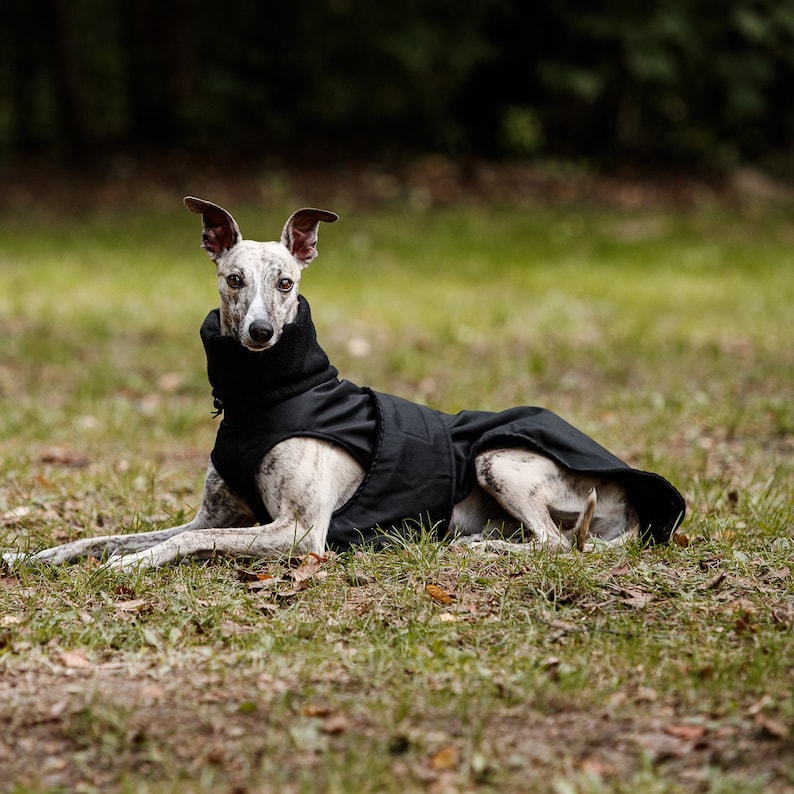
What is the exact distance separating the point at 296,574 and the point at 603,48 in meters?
17.2

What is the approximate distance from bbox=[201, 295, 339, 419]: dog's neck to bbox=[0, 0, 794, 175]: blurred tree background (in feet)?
51.6

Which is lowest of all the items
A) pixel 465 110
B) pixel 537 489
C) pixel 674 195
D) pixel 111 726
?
pixel 111 726

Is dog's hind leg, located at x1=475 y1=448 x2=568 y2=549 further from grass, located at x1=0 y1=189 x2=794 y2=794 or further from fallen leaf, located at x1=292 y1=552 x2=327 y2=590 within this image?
fallen leaf, located at x1=292 y1=552 x2=327 y2=590

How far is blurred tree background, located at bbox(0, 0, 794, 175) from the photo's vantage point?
1991cm

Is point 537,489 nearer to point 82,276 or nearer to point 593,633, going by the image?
point 593,633

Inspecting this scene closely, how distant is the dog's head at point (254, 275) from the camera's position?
455 cm

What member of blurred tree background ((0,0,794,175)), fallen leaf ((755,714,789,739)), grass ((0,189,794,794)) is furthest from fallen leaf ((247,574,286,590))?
blurred tree background ((0,0,794,175))

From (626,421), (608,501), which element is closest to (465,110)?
(626,421)

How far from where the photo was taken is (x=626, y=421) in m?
7.73

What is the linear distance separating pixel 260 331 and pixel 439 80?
19140 millimetres

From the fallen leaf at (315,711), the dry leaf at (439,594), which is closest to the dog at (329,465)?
the dry leaf at (439,594)

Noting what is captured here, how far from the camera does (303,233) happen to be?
5.04 meters

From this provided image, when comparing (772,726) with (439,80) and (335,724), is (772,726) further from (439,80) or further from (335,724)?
(439,80)

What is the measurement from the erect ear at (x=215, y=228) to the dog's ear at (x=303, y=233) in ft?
0.73
